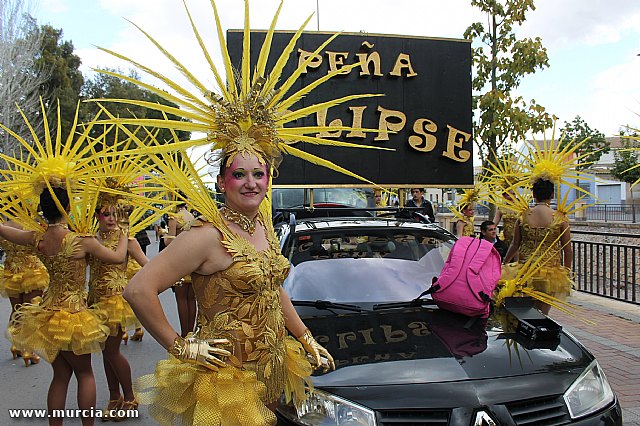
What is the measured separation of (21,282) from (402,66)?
4.95m

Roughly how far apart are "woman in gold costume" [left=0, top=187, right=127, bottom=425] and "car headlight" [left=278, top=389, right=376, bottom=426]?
186 centimetres

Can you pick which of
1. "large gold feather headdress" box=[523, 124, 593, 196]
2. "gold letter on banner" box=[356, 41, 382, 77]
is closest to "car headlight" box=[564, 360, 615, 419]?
"large gold feather headdress" box=[523, 124, 593, 196]

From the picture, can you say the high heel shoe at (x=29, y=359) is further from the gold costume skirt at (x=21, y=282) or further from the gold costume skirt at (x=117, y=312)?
the gold costume skirt at (x=117, y=312)

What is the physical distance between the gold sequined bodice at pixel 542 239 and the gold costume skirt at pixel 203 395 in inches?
160

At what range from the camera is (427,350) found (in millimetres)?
3102

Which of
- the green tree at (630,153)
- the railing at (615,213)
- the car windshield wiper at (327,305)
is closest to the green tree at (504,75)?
the green tree at (630,153)

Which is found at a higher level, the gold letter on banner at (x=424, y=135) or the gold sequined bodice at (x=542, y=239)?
the gold letter on banner at (x=424, y=135)

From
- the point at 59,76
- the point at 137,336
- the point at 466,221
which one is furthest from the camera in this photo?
the point at 59,76

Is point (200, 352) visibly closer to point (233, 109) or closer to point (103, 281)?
point (233, 109)

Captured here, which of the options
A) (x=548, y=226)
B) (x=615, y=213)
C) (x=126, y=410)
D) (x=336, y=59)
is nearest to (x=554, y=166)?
(x=548, y=226)

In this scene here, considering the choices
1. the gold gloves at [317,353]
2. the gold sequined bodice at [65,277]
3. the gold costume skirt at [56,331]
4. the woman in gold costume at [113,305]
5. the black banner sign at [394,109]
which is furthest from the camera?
the black banner sign at [394,109]

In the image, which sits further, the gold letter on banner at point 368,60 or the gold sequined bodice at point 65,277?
the gold letter on banner at point 368,60

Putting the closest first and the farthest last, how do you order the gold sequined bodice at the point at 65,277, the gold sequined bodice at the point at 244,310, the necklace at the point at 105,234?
the gold sequined bodice at the point at 244,310 → the gold sequined bodice at the point at 65,277 → the necklace at the point at 105,234

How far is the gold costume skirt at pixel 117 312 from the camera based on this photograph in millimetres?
4762
